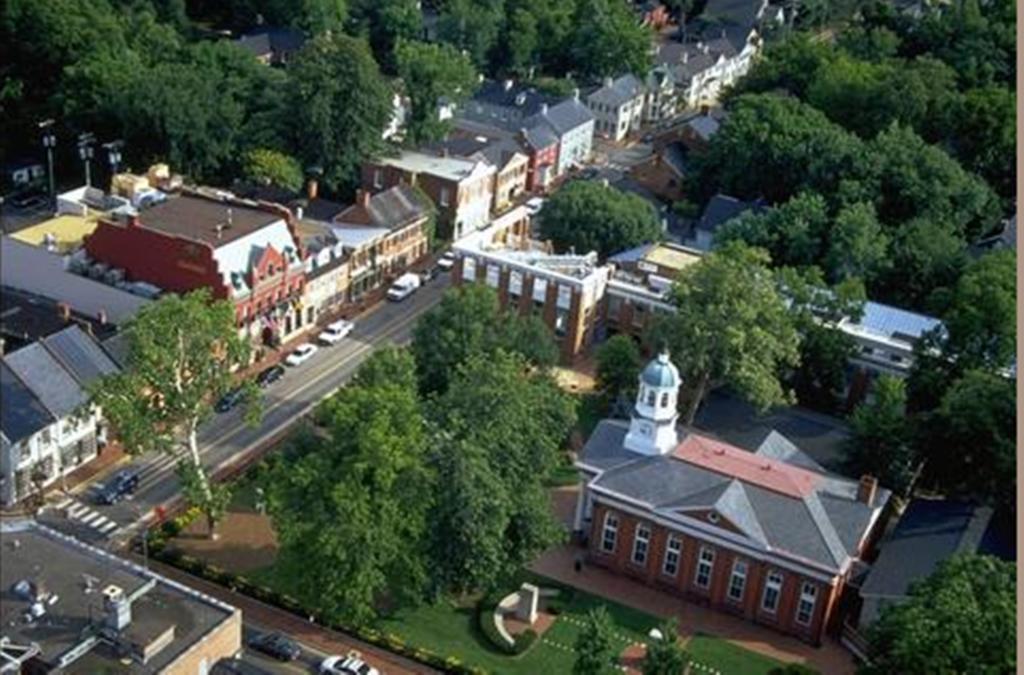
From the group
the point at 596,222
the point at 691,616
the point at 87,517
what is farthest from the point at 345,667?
the point at 596,222

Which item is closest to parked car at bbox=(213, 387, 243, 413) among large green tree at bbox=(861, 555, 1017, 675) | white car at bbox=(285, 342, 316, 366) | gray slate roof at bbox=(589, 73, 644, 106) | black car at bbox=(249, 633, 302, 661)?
white car at bbox=(285, 342, 316, 366)

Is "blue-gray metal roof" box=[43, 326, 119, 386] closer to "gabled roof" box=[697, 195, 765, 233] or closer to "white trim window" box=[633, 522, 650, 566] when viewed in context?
"white trim window" box=[633, 522, 650, 566]

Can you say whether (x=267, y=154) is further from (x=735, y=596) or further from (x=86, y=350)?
(x=735, y=596)

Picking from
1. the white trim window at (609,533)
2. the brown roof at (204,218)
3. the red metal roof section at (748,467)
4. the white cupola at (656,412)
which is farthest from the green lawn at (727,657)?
the brown roof at (204,218)

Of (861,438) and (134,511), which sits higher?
(861,438)

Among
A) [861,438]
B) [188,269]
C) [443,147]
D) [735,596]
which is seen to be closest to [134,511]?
[188,269]

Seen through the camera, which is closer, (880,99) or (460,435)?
(460,435)
